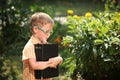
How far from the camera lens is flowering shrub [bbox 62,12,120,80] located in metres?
4.81

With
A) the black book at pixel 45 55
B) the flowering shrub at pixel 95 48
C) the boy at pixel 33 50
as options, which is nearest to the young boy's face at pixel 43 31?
the boy at pixel 33 50

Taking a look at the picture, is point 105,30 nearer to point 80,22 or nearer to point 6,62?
point 80,22

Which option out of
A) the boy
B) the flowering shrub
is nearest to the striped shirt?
the boy

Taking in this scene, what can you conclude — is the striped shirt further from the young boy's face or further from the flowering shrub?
the flowering shrub

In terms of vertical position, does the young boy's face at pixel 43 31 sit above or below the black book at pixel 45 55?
above

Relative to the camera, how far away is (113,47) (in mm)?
4777

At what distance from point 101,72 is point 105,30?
1.99ft

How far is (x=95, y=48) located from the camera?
4.83m

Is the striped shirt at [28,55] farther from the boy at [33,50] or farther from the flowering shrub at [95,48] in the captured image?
the flowering shrub at [95,48]

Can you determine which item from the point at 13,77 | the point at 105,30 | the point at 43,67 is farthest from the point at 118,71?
the point at 43,67

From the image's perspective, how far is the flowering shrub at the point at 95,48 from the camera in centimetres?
481

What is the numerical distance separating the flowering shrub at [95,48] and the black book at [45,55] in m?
1.53

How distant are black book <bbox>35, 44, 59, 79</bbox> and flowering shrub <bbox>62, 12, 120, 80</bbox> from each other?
5.03 ft

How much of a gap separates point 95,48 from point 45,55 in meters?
1.71
